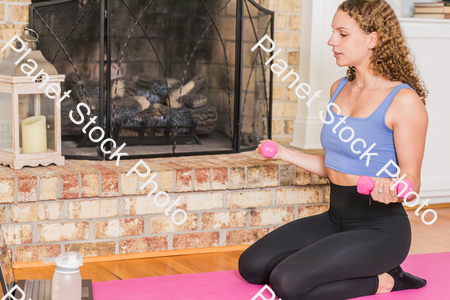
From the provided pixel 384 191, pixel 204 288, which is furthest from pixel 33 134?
pixel 384 191

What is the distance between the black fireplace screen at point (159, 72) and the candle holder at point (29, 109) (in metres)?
0.14

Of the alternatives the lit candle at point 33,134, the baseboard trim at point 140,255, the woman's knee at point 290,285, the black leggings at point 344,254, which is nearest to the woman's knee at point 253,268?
the black leggings at point 344,254

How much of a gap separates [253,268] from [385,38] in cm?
84

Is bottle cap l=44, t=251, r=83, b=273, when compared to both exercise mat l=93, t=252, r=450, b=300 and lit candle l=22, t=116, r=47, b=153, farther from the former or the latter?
lit candle l=22, t=116, r=47, b=153

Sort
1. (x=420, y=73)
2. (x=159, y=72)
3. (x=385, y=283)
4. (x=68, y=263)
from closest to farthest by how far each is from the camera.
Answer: (x=68, y=263) < (x=385, y=283) < (x=159, y=72) < (x=420, y=73)

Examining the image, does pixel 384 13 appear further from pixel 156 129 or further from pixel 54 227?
pixel 54 227

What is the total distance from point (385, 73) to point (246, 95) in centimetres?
97

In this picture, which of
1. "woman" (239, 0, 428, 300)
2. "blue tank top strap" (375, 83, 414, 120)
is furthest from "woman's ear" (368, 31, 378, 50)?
"blue tank top strap" (375, 83, 414, 120)

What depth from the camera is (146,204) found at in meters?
2.33

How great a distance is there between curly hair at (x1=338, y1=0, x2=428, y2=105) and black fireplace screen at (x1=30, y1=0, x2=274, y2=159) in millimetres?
890

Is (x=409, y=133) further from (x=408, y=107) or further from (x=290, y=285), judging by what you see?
(x=290, y=285)

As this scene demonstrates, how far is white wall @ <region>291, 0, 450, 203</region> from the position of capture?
112 inches

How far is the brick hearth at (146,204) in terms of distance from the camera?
219 centimetres

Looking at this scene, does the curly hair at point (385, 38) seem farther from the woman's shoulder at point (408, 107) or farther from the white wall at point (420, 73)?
the white wall at point (420, 73)
